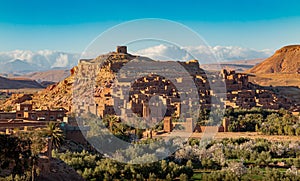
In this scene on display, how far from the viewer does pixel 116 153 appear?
2238 cm

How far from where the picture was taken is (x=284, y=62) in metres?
106

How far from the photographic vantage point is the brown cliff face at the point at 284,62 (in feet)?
329

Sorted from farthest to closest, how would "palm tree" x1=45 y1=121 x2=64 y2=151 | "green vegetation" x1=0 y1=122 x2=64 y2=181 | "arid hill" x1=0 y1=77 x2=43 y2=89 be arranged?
"arid hill" x1=0 y1=77 x2=43 y2=89 < "palm tree" x1=45 y1=121 x2=64 y2=151 < "green vegetation" x1=0 y1=122 x2=64 y2=181

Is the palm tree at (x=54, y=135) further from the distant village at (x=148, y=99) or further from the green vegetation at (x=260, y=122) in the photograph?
the green vegetation at (x=260, y=122)

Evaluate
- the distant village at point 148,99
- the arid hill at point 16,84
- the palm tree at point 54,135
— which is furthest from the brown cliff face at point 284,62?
the palm tree at point 54,135

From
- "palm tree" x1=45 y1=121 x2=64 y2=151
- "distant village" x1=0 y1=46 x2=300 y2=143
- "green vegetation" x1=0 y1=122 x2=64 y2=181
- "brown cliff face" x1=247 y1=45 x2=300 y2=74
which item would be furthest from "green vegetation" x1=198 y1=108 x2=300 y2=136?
"brown cliff face" x1=247 y1=45 x2=300 y2=74

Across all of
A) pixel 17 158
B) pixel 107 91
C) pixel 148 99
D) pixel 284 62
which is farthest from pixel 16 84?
pixel 17 158

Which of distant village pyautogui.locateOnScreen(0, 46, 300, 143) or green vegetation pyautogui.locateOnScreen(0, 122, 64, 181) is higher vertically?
distant village pyautogui.locateOnScreen(0, 46, 300, 143)

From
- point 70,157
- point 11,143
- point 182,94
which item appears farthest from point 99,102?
point 11,143

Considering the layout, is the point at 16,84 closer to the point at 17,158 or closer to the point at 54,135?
the point at 54,135

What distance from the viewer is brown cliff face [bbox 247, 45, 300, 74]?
329 ft

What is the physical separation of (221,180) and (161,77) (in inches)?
1156

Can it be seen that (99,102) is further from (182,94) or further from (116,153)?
(116,153)

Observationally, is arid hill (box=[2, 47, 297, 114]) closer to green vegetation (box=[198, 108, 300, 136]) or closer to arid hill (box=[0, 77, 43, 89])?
green vegetation (box=[198, 108, 300, 136])
